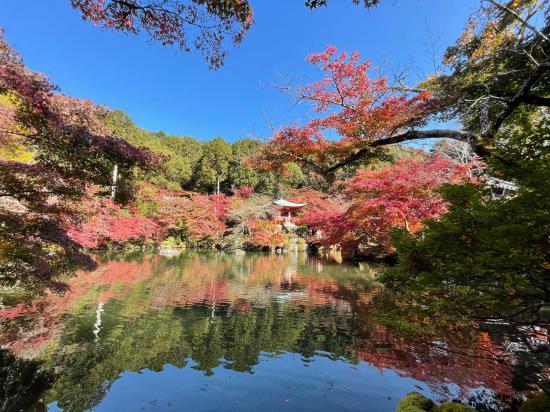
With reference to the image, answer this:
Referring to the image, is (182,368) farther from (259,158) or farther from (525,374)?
(525,374)

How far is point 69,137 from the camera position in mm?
4004

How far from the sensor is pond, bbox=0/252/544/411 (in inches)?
184

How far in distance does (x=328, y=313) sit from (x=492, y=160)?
7238mm

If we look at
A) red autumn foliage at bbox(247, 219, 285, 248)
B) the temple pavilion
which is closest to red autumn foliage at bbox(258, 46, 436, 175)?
red autumn foliage at bbox(247, 219, 285, 248)

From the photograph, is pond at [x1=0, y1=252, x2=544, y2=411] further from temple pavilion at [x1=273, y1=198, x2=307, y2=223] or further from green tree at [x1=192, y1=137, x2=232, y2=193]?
green tree at [x1=192, y1=137, x2=232, y2=193]

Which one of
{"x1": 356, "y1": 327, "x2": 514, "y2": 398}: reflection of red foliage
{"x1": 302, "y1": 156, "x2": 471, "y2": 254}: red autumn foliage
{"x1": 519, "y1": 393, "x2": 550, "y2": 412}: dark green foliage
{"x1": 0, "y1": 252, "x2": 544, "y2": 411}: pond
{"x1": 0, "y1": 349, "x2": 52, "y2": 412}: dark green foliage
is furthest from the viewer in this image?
{"x1": 302, "y1": 156, "x2": 471, "y2": 254}: red autumn foliage

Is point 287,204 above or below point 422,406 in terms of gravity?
above

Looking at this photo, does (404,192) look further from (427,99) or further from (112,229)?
(112,229)

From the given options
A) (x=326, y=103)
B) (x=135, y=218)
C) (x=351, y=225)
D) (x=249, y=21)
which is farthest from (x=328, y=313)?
(x=135, y=218)

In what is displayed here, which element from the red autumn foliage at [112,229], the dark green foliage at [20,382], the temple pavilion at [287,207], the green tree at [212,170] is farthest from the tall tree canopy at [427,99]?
the green tree at [212,170]

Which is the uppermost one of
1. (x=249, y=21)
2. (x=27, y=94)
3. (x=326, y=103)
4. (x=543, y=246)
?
(x=326, y=103)

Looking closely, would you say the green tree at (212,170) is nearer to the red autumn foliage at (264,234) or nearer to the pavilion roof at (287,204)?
the pavilion roof at (287,204)

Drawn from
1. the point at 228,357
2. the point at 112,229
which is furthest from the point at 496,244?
the point at 112,229

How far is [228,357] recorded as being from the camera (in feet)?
20.2
